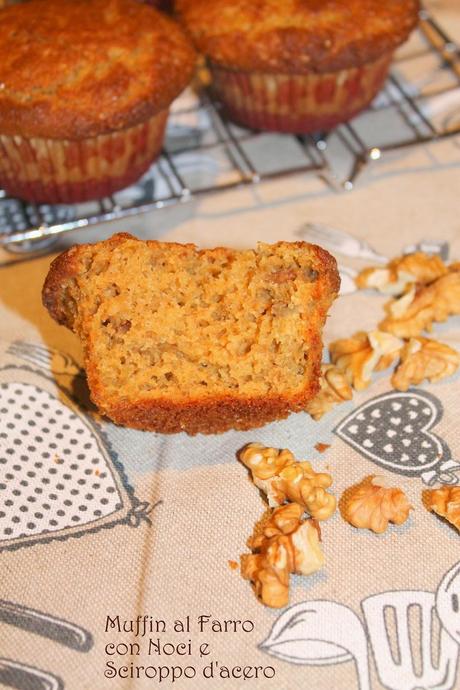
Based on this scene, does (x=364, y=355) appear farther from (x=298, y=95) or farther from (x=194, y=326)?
(x=298, y=95)

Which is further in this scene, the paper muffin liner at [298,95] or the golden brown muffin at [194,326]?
the paper muffin liner at [298,95]

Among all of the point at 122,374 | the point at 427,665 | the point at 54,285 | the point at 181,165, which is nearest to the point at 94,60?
the point at 181,165

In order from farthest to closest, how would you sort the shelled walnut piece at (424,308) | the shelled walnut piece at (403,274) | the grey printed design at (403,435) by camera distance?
1. the shelled walnut piece at (403,274)
2. the shelled walnut piece at (424,308)
3. the grey printed design at (403,435)

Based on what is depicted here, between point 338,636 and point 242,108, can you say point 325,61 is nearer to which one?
point 242,108

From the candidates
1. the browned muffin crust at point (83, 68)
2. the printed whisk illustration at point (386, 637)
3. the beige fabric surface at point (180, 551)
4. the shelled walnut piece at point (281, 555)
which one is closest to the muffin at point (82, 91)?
the browned muffin crust at point (83, 68)

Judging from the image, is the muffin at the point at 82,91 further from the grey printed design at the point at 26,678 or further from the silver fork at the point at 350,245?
the grey printed design at the point at 26,678

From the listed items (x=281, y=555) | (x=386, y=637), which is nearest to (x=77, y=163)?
(x=281, y=555)
